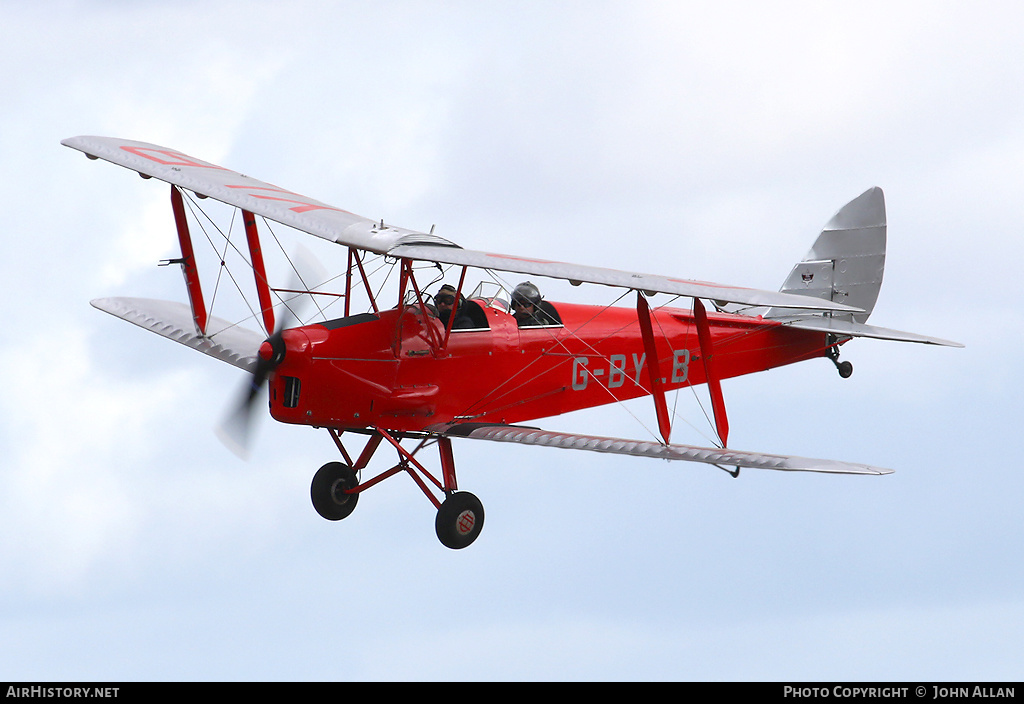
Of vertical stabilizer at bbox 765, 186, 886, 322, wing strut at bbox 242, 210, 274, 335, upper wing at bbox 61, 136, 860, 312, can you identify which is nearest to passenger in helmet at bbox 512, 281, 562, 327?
upper wing at bbox 61, 136, 860, 312

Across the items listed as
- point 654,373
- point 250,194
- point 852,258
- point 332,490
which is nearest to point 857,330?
point 852,258

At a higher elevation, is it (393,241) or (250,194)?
(250,194)

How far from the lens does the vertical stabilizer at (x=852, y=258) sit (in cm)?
1655

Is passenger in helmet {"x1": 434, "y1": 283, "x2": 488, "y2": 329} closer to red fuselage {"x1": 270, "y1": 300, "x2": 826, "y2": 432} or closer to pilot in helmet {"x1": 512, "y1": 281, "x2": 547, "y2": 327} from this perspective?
red fuselage {"x1": 270, "y1": 300, "x2": 826, "y2": 432}

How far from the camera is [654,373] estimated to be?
13117 mm

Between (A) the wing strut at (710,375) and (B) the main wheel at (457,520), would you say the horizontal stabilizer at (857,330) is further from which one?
(B) the main wheel at (457,520)

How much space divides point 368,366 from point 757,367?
5674 millimetres

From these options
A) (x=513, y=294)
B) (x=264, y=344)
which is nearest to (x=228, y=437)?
(x=264, y=344)

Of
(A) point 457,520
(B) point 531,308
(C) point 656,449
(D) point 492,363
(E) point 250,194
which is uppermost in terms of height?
(E) point 250,194

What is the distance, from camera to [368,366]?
516 inches

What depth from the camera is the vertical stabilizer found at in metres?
16.5

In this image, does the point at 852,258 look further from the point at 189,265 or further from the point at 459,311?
the point at 189,265

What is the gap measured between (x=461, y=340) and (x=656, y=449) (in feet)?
7.73

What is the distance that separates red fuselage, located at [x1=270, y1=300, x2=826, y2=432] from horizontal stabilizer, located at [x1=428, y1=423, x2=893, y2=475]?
390mm
